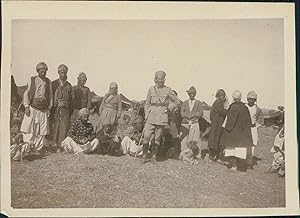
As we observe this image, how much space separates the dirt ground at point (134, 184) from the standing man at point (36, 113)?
0.04 metres

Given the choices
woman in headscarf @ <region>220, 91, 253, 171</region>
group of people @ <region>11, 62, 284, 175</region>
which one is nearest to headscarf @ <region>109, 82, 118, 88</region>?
group of people @ <region>11, 62, 284, 175</region>

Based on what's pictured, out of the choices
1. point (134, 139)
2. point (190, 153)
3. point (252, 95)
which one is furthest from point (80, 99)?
point (252, 95)

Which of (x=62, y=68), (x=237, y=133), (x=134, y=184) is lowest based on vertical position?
(x=134, y=184)

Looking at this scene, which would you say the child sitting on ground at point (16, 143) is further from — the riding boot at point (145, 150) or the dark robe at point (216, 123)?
the dark robe at point (216, 123)

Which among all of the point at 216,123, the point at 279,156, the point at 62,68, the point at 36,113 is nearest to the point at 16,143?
the point at 36,113

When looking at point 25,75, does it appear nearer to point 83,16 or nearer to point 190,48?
point 83,16

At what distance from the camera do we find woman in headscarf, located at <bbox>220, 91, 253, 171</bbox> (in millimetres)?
905

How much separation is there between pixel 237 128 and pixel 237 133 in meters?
0.01

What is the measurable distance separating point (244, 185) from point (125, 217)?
0.25 meters

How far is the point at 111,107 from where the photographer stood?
91 cm

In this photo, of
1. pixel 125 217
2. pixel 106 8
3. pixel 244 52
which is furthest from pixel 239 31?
pixel 125 217

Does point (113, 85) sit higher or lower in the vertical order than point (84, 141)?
higher

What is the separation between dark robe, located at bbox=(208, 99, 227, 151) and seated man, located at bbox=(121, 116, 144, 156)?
0.46 ft

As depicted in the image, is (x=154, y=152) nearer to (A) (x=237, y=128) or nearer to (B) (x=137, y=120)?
(B) (x=137, y=120)
